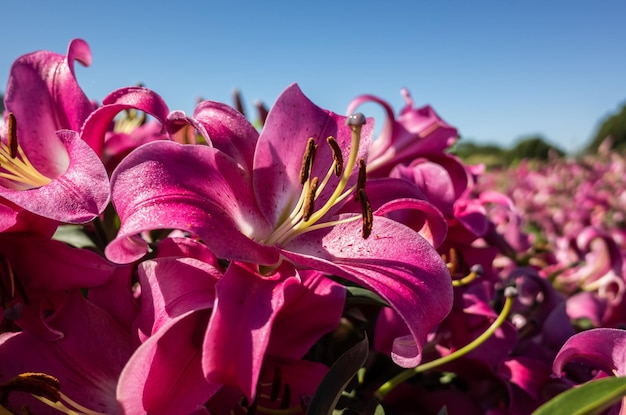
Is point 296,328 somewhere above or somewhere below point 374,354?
above

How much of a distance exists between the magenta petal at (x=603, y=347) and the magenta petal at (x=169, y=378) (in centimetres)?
33

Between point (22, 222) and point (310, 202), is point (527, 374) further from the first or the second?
point (22, 222)

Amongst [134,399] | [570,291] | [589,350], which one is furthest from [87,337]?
[570,291]

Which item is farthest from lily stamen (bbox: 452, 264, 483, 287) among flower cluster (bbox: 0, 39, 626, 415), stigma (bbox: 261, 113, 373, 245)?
stigma (bbox: 261, 113, 373, 245)

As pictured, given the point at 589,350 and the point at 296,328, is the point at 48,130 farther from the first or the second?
the point at 589,350

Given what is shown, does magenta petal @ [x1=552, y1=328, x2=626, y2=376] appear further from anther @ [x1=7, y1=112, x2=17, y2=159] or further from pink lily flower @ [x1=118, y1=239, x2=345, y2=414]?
anther @ [x1=7, y1=112, x2=17, y2=159]

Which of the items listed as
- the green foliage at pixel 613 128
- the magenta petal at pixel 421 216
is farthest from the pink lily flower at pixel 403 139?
the green foliage at pixel 613 128

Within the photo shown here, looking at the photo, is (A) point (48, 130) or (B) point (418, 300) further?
(A) point (48, 130)

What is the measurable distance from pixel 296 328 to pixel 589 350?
277 mm

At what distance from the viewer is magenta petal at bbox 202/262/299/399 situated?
1.44 ft

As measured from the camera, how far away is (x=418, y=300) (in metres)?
0.50

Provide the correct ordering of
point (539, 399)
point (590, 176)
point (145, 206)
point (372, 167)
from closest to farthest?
point (145, 206) → point (539, 399) → point (372, 167) → point (590, 176)

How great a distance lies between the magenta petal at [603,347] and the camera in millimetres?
504

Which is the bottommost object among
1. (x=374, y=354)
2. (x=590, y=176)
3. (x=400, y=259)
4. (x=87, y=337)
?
(x=590, y=176)
